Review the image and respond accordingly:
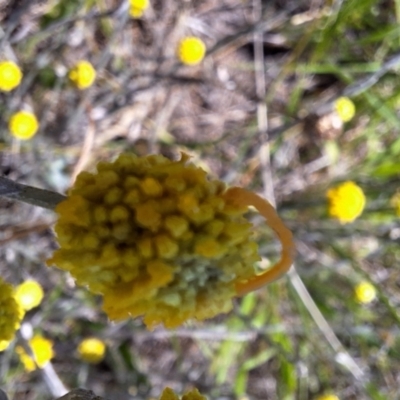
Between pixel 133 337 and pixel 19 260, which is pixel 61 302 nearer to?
pixel 19 260

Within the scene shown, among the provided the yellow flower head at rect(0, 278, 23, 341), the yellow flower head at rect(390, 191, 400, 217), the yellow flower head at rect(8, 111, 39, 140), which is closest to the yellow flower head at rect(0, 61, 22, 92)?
the yellow flower head at rect(8, 111, 39, 140)

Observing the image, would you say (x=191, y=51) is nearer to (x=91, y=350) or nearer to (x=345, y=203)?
(x=345, y=203)

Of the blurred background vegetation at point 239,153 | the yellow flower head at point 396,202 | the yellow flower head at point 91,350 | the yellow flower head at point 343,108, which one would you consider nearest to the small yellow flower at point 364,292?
A: the blurred background vegetation at point 239,153

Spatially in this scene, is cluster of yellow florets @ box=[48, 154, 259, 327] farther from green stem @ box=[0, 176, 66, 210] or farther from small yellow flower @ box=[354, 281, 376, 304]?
small yellow flower @ box=[354, 281, 376, 304]

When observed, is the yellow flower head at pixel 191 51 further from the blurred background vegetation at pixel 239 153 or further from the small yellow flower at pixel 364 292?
the small yellow flower at pixel 364 292

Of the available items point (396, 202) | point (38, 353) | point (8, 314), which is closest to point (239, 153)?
point (396, 202)

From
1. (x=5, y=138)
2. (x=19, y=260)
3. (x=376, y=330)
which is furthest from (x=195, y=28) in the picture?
(x=376, y=330)
